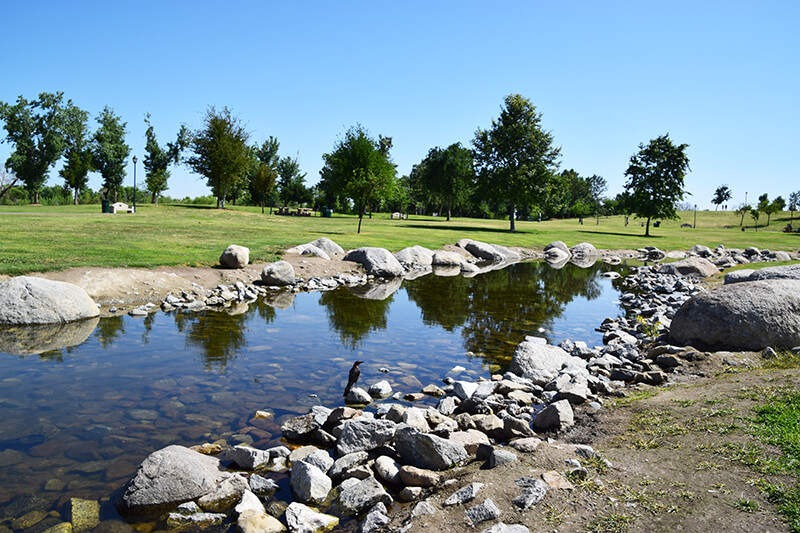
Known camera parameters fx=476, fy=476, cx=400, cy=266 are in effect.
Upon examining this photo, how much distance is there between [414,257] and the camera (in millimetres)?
26688

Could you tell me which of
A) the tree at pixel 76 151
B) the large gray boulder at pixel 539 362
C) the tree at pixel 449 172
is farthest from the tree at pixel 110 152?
the large gray boulder at pixel 539 362

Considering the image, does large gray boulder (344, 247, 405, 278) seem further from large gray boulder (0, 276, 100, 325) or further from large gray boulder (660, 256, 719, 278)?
large gray boulder (660, 256, 719, 278)

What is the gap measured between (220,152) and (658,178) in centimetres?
5303

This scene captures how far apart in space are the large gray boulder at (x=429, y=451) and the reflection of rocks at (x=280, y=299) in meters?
10.2

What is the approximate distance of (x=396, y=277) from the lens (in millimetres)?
22906

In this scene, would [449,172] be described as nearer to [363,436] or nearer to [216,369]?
[216,369]

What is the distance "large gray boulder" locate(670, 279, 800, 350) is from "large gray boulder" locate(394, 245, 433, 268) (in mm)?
16772

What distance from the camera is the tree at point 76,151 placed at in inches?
2459

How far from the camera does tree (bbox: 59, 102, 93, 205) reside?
62.5 metres

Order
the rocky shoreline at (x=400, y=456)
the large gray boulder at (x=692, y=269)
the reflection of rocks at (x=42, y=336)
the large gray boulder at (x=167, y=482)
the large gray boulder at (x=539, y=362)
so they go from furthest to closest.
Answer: the large gray boulder at (x=692, y=269)
the reflection of rocks at (x=42, y=336)
the large gray boulder at (x=539, y=362)
the large gray boulder at (x=167, y=482)
the rocky shoreline at (x=400, y=456)

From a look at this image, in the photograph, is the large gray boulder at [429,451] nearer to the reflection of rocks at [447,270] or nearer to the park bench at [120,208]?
the reflection of rocks at [447,270]

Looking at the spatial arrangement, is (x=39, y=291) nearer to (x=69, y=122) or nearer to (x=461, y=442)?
(x=461, y=442)

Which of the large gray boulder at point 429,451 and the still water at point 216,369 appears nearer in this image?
the large gray boulder at point 429,451

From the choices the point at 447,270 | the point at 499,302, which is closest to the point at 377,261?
the point at 447,270
